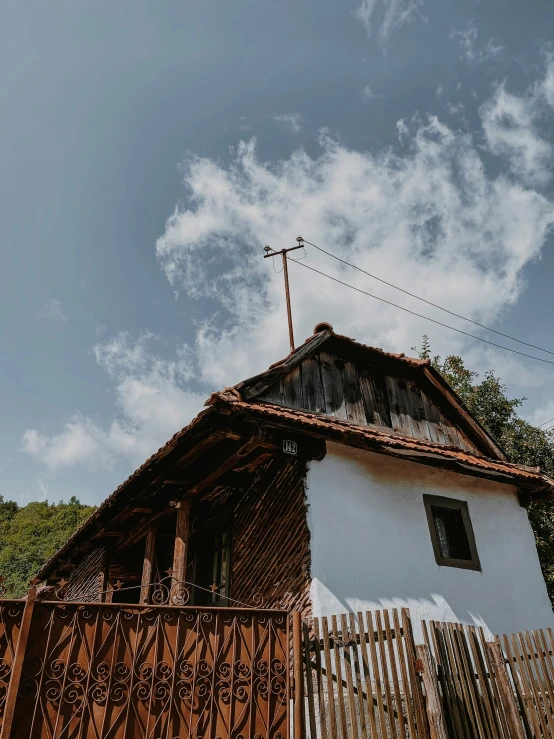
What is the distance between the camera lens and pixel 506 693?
215 inches

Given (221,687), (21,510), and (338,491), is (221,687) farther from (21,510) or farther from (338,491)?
(21,510)

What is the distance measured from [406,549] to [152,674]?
13.2ft

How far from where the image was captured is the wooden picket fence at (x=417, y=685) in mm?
4441

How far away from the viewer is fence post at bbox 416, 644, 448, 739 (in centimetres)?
472

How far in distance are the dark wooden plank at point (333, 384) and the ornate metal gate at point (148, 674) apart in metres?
4.56

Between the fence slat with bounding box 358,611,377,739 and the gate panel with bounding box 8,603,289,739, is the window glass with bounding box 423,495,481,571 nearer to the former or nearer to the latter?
the fence slat with bounding box 358,611,377,739

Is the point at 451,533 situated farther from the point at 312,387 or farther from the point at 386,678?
the point at 386,678

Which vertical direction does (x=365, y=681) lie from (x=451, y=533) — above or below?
below

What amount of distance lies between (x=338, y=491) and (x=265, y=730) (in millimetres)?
3143

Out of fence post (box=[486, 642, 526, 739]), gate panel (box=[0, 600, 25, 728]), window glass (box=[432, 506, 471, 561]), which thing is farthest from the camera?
window glass (box=[432, 506, 471, 561])

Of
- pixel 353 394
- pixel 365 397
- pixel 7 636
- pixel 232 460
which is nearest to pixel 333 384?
pixel 353 394

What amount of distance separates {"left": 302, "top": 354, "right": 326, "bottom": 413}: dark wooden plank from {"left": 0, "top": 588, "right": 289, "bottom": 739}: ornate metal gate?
4.25 metres

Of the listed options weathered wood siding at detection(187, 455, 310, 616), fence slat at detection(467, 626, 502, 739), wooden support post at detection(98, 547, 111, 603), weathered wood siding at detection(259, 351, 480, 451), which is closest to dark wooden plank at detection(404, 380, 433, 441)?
weathered wood siding at detection(259, 351, 480, 451)

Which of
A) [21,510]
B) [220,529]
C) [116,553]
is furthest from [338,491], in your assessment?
[21,510]
